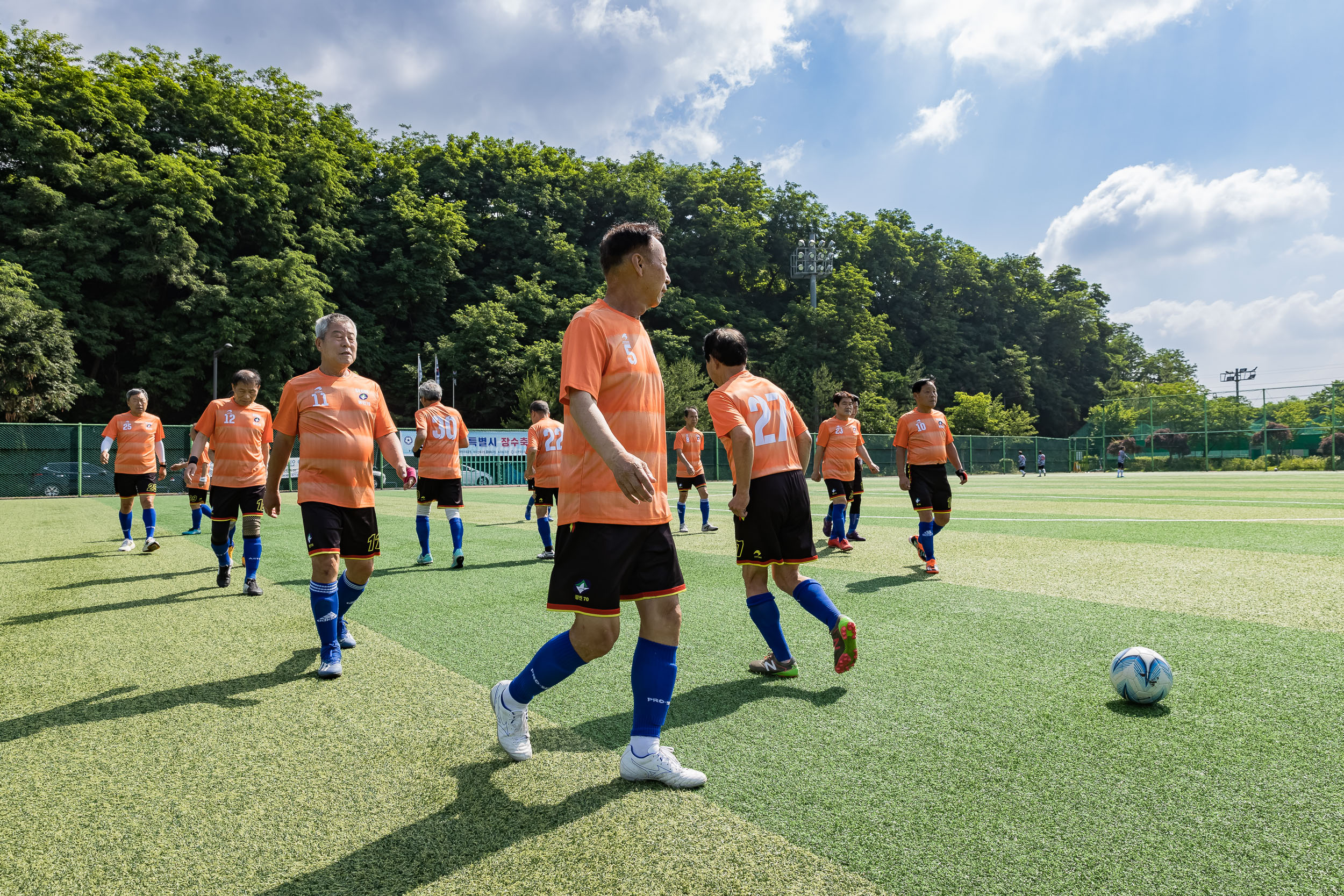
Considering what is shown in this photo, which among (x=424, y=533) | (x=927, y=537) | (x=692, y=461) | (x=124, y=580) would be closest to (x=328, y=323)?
(x=424, y=533)

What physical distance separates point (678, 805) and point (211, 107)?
4642 cm

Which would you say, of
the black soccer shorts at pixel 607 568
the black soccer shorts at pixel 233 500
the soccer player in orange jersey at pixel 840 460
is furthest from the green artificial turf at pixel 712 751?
the soccer player in orange jersey at pixel 840 460

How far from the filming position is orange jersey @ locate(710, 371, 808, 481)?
166 inches

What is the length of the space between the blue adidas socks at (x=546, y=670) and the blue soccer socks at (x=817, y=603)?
5.27ft

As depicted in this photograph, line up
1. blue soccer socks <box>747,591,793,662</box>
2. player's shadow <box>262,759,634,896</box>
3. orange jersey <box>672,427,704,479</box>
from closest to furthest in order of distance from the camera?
player's shadow <box>262,759,634,896</box> < blue soccer socks <box>747,591,793,662</box> < orange jersey <box>672,427,704,479</box>

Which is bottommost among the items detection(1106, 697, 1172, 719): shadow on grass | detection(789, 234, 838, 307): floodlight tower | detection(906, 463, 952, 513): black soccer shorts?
detection(1106, 697, 1172, 719): shadow on grass

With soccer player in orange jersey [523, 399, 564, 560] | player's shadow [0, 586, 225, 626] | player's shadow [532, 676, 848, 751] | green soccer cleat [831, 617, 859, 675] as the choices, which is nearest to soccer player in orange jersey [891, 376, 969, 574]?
green soccer cleat [831, 617, 859, 675]

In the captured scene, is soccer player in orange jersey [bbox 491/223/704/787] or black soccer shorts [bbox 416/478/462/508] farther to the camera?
black soccer shorts [bbox 416/478/462/508]

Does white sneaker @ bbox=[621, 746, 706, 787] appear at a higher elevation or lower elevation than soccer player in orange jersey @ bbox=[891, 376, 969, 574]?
lower

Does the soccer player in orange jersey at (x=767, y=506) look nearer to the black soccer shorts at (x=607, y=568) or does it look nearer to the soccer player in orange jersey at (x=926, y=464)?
the black soccer shorts at (x=607, y=568)

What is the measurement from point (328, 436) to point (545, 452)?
4.94m

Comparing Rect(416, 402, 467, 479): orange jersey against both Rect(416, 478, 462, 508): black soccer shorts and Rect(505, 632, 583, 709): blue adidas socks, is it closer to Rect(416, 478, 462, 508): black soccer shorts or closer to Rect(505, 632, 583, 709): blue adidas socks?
Rect(416, 478, 462, 508): black soccer shorts

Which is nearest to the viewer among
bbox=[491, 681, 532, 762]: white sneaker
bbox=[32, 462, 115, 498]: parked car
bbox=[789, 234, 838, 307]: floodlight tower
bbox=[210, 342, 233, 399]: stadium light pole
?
bbox=[491, 681, 532, 762]: white sneaker

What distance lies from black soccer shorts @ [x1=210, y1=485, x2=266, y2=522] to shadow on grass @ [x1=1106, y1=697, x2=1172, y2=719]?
271 inches
